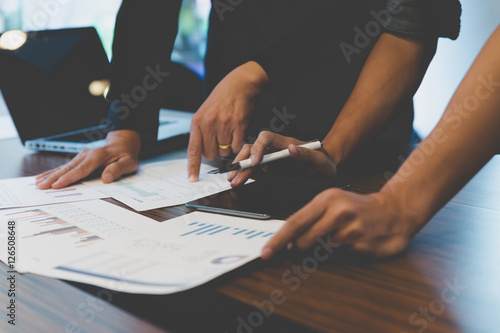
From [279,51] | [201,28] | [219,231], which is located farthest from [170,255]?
[201,28]

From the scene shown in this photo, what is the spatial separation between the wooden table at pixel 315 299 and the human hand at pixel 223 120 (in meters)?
0.48

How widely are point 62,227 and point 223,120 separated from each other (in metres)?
0.46

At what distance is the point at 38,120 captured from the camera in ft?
4.23

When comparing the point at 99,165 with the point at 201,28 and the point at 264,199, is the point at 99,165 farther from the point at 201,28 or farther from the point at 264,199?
the point at 201,28

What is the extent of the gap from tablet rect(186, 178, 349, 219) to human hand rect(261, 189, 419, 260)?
0.13 m

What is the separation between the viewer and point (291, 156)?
0.82 meters

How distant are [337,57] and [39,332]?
3.70 ft

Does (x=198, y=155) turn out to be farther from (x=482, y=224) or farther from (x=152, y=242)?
(x=482, y=224)

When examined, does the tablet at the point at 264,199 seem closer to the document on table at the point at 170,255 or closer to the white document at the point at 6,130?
the document on table at the point at 170,255

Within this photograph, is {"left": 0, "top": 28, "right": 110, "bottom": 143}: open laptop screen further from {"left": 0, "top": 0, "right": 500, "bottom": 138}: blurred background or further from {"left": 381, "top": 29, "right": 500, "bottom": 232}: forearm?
{"left": 381, "top": 29, "right": 500, "bottom": 232}: forearm

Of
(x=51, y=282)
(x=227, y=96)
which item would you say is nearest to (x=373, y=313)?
(x=51, y=282)

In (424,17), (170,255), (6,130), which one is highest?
(424,17)

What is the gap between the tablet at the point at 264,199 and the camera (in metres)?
0.66

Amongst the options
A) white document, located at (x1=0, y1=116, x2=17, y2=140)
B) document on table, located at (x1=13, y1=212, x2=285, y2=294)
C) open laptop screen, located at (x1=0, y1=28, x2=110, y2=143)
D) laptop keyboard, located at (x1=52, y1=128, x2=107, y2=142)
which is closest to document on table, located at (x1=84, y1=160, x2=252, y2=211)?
document on table, located at (x1=13, y1=212, x2=285, y2=294)
